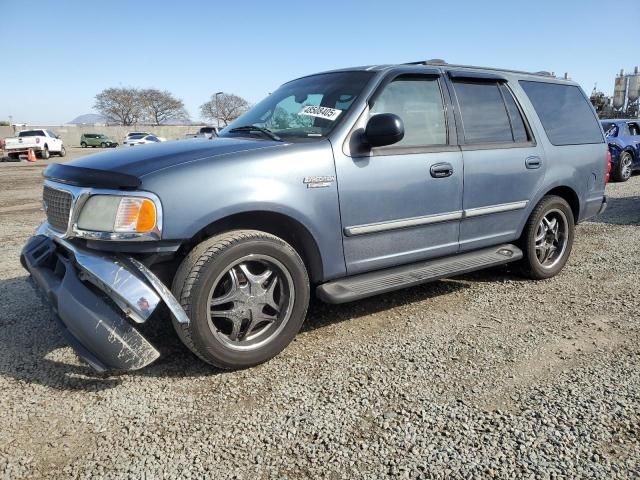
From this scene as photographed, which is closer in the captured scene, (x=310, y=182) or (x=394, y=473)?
(x=394, y=473)

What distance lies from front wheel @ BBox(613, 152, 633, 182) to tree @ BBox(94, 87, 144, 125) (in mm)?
78843

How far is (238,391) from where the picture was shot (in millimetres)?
2529

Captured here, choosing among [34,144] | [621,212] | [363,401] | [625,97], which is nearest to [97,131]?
[34,144]

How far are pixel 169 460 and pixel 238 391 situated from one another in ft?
1.89

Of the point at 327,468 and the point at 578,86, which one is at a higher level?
the point at 578,86

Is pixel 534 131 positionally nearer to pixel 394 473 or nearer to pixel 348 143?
pixel 348 143

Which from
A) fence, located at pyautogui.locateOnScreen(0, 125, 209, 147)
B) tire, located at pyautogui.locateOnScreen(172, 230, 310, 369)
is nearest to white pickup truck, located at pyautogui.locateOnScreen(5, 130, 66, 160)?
Result: fence, located at pyautogui.locateOnScreen(0, 125, 209, 147)

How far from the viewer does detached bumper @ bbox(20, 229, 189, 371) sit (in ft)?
7.68

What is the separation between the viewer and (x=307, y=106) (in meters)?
3.39

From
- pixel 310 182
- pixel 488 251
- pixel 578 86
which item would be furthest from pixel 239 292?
pixel 578 86

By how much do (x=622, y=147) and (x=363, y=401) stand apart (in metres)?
12.5

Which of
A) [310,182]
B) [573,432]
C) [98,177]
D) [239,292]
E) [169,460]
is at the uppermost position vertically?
[98,177]

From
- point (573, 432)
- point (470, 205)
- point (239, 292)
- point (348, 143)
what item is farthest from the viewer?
point (470, 205)

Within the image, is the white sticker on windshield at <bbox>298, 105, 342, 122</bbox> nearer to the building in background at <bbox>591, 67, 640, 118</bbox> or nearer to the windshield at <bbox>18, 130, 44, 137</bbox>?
the windshield at <bbox>18, 130, 44, 137</bbox>
